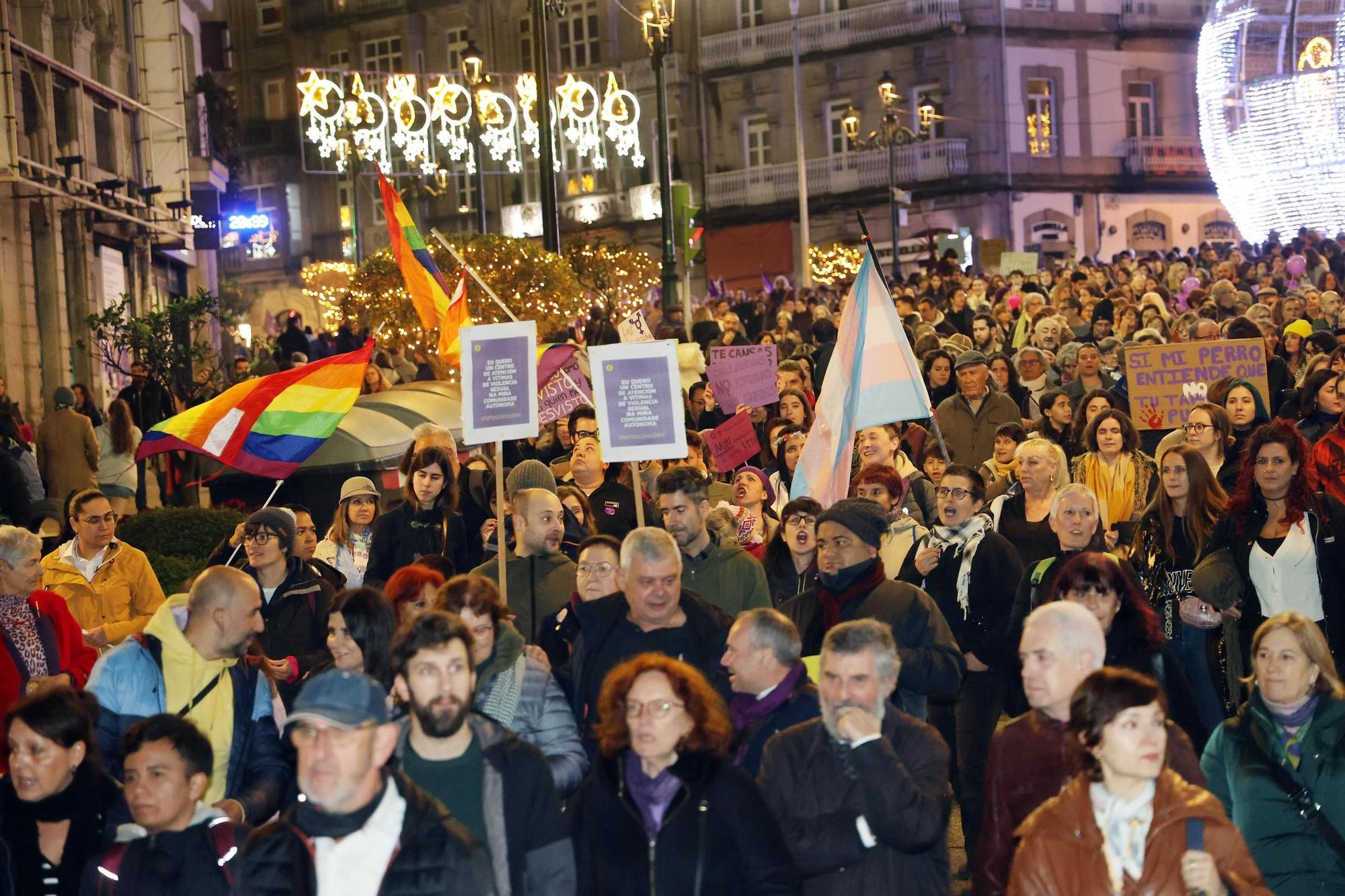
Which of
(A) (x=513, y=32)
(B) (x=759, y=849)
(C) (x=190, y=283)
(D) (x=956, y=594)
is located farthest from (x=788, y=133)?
(B) (x=759, y=849)

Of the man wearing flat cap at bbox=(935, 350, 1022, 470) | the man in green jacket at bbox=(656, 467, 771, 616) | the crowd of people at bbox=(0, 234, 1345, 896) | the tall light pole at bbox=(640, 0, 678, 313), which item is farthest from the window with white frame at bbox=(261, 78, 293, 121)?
the man in green jacket at bbox=(656, 467, 771, 616)

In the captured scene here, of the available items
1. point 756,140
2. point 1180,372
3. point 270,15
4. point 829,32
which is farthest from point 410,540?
point 270,15

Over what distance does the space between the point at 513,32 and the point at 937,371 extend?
44190 mm

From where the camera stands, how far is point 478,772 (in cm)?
502

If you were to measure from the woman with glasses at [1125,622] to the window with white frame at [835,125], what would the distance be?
42.7 metres

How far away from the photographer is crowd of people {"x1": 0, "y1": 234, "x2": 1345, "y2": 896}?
4707mm

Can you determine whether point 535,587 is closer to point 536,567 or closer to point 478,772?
point 536,567

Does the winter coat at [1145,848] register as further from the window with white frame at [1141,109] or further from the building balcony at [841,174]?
the window with white frame at [1141,109]

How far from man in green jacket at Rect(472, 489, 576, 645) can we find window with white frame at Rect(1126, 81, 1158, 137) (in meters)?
42.8

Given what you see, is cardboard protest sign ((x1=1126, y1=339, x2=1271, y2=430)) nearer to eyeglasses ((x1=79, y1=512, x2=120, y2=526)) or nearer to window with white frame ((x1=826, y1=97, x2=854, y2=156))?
eyeglasses ((x1=79, y1=512, x2=120, y2=526))

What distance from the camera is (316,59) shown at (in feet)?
201

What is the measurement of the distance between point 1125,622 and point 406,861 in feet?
9.84

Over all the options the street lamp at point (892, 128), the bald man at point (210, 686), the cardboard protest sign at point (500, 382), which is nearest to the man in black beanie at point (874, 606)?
the bald man at point (210, 686)

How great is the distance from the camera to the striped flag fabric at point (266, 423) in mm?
9961
